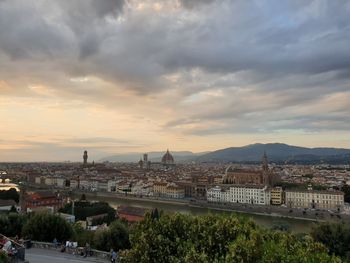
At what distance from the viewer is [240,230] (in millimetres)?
6496

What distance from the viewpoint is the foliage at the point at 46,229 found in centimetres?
1422

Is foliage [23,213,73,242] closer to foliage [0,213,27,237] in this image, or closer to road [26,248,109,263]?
foliage [0,213,27,237]

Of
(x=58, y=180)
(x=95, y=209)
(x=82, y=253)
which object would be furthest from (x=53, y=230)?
(x=58, y=180)

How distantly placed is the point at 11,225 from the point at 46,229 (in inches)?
83.2

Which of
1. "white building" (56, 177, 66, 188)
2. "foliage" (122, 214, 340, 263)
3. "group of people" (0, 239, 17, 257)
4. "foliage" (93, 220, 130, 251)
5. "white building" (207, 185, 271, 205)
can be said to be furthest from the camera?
"white building" (56, 177, 66, 188)

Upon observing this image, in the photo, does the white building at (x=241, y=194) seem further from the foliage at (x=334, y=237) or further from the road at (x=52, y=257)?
the road at (x=52, y=257)

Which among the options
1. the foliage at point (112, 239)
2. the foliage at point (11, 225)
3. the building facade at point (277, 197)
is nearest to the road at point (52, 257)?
the foliage at point (112, 239)

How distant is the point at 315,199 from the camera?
145 feet

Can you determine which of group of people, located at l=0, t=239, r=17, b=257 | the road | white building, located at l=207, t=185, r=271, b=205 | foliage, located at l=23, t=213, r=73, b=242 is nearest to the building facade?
→ white building, located at l=207, t=185, r=271, b=205

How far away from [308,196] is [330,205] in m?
2.81

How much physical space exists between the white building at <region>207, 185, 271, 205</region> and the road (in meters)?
38.3

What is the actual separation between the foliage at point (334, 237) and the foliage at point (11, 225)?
38.4 ft

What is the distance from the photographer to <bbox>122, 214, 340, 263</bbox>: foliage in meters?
5.56

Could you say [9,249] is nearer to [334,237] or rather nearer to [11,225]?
[11,225]
